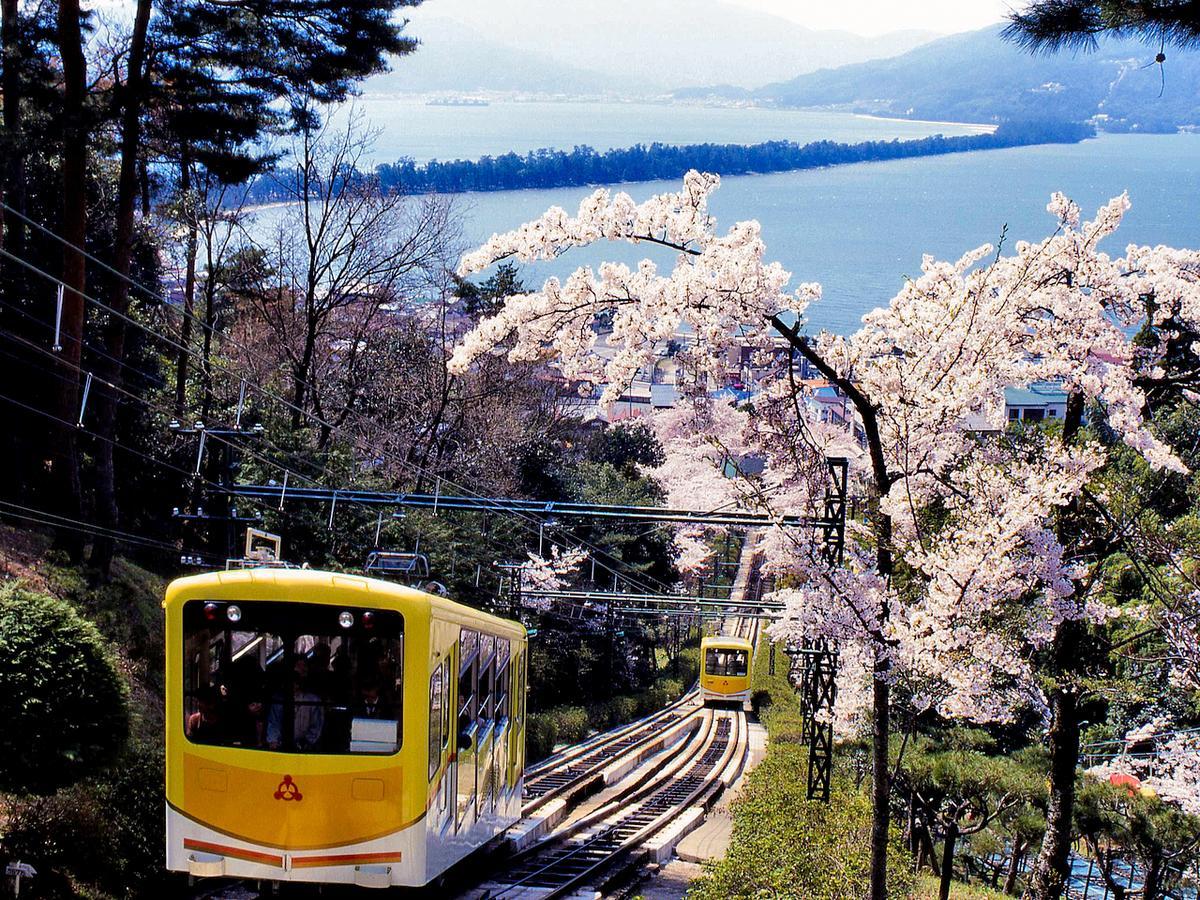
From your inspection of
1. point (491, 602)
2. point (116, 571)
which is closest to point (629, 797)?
point (491, 602)

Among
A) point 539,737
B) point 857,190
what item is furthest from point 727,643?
point 857,190

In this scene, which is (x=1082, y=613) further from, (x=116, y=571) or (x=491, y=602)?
(x=491, y=602)

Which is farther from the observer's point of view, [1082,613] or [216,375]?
[216,375]

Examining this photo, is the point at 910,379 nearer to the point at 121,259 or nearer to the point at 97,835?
the point at 97,835

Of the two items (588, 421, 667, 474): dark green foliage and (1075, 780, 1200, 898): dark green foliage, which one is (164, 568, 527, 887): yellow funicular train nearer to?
(1075, 780, 1200, 898): dark green foliage

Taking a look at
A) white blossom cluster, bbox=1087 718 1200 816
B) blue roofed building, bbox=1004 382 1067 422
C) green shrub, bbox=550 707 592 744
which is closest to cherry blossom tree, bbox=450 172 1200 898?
white blossom cluster, bbox=1087 718 1200 816

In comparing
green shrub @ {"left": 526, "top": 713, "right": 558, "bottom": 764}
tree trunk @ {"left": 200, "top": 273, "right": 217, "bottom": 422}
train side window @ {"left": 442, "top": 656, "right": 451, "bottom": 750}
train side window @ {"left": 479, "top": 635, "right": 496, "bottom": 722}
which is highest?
tree trunk @ {"left": 200, "top": 273, "right": 217, "bottom": 422}
